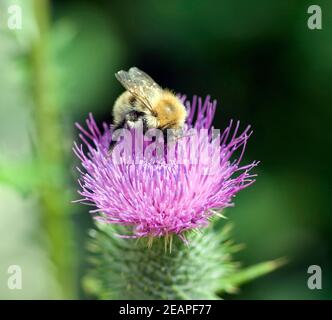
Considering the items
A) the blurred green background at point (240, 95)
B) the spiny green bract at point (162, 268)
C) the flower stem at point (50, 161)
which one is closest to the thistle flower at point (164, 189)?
the spiny green bract at point (162, 268)

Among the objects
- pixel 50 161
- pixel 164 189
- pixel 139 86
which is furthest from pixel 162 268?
pixel 50 161

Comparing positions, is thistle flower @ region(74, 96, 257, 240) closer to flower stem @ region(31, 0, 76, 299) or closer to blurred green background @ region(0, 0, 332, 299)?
flower stem @ region(31, 0, 76, 299)

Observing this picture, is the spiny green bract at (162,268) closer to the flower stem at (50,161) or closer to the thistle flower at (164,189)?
the thistle flower at (164,189)

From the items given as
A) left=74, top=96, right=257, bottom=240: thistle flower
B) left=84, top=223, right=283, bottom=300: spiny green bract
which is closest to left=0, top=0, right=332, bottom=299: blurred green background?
left=84, top=223, right=283, bottom=300: spiny green bract

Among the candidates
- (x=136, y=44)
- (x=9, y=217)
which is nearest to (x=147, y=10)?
(x=136, y=44)

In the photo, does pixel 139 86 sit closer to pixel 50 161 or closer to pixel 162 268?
pixel 162 268

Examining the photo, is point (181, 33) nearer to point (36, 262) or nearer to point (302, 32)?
point (302, 32)

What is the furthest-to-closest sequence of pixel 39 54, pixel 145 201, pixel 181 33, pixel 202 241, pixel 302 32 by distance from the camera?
pixel 181 33
pixel 302 32
pixel 39 54
pixel 202 241
pixel 145 201
